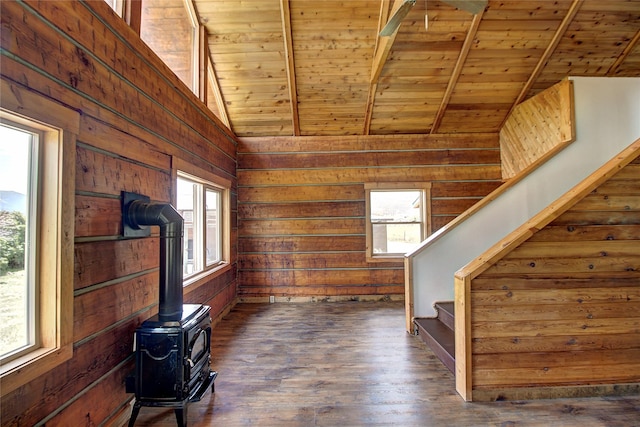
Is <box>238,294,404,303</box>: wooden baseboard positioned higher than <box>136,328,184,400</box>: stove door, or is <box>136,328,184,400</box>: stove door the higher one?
<box>136,328,184,400</box>: stove door

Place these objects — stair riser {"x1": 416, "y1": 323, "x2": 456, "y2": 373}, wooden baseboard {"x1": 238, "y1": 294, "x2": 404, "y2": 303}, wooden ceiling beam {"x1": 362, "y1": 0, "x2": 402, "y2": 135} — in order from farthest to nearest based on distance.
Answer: wooden baseboard {"x1": 238, "y1": 294, "x2": 404, "y2": 303} → wooden ceiling beam {"x1": 362, "y1": 0, "x2": 402, "y2": 135} → stair riser {"x1": 416, "y1": 323, "x2": 456, "y2": 373}

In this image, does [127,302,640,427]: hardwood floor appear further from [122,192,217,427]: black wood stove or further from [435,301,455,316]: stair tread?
[435,301,455,316]: stair tread

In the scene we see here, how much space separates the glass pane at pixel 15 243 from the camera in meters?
1.40

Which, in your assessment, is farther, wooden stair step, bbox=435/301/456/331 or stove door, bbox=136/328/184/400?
wooden stair step, bbox=435/301/456/331

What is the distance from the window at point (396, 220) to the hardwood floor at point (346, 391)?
5.83ft

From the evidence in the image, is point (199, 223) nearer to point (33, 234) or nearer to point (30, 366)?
point (33, 234)

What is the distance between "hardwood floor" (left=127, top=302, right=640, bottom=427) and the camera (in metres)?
2.08

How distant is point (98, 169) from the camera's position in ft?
6.11

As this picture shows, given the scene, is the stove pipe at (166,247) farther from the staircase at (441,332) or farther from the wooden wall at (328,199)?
the wooden wall at (328,199)

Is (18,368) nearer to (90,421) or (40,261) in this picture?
(40,261)

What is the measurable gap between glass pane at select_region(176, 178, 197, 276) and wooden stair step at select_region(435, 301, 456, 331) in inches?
120

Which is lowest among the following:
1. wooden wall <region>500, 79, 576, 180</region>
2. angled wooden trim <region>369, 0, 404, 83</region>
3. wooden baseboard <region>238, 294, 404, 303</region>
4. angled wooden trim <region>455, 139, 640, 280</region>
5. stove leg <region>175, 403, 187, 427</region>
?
wooden baseboard <region>238, 294, 404, 303</region>

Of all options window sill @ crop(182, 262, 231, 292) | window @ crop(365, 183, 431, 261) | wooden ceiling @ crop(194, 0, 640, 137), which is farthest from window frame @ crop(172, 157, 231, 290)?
window @ crop(365, 183, 431, 261)

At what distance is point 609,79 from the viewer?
3.67m
